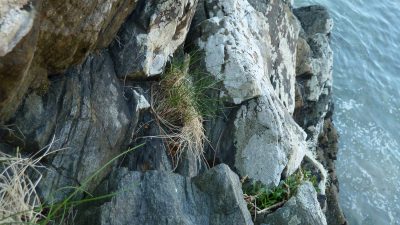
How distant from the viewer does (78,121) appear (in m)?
3.89

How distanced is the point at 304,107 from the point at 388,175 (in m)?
4.79

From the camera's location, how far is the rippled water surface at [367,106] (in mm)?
11516

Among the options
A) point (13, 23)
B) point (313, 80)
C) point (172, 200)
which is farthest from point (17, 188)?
point (313, 80)

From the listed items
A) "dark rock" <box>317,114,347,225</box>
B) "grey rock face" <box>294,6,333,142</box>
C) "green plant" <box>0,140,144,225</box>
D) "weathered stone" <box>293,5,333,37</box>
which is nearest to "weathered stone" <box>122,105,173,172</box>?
"green plant" <box>0,140,144,225</box>

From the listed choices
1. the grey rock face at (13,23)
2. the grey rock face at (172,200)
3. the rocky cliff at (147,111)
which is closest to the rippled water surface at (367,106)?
the rocky cliff at (147,111)

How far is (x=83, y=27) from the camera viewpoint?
11.8ft

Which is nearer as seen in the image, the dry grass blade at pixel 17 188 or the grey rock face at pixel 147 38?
the dry grass blade at pixel 17 188

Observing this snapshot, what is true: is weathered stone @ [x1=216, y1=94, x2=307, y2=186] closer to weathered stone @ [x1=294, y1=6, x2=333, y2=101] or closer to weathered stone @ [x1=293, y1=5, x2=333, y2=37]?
weathered stone @ [x1=294, y1=6, x2=333, y2=101]

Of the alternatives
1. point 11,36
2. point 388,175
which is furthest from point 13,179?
point 388,175

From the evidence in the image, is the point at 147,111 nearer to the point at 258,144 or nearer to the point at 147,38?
the point at 147,38

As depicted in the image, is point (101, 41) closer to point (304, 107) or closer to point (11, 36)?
point (11, 36)

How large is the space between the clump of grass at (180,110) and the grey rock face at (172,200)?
55 centimetres

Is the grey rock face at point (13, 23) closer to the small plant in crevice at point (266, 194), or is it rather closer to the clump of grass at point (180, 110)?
the clump of grass at point (180, 110)

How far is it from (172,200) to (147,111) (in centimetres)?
103
